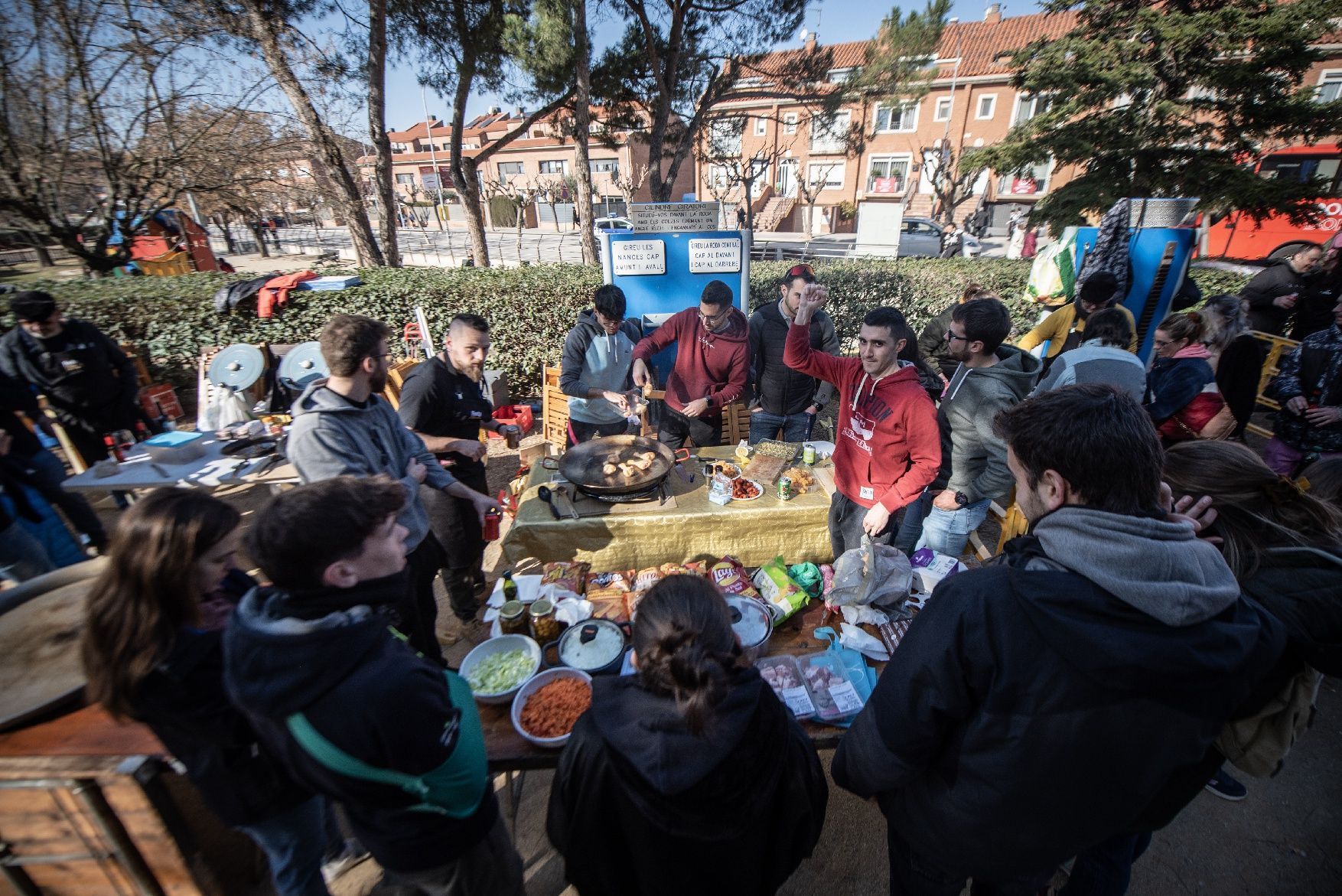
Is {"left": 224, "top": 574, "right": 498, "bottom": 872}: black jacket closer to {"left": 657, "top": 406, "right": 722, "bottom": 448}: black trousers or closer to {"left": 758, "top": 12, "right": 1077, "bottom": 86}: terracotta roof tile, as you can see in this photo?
{"left": 657, "top": 406, "right": 722, "bottom": 448}: black trousers

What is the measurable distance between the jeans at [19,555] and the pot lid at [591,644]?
367 centimetres

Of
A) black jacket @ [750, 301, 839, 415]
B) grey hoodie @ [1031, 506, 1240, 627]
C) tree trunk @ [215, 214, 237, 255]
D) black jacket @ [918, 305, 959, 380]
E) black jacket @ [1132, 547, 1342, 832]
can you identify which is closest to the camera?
grey hoodie @ [1031, 506, 1240, 627]

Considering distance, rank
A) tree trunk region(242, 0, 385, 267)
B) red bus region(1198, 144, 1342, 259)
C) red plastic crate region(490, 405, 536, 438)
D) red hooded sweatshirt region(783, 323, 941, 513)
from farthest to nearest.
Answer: red bus region(1198, 144, 1342, 259), tree trunk region(242, 0, 385, 267), red plastic crate region(490, 405, 536, 438), red hooded sweatshirt region(783, 323, 941, 513)

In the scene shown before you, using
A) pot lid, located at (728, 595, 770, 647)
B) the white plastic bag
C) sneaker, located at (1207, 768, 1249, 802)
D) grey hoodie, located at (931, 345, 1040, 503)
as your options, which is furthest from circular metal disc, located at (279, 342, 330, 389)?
sneaker, located at (1207, 768, 1249, 802)

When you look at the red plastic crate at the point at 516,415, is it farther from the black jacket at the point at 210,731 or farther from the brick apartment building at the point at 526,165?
the brick apartment building at the point at 526,165

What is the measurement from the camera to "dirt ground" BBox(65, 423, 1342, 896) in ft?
7.73

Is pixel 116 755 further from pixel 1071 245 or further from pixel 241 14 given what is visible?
pixel 241 14

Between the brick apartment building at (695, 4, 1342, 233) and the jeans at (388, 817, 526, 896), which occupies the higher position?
the brick apartment building at (695, 4, 1342, 233)

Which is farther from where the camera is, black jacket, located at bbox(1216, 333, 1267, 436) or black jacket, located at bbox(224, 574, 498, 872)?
black jacket, located at bbox(1216, 333, 1267, 436)

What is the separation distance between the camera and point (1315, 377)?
11.5 feet

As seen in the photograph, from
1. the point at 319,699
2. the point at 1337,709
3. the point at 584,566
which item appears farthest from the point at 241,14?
the point at 1337,709

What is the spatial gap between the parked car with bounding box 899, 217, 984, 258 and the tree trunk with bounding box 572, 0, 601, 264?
1474 cm

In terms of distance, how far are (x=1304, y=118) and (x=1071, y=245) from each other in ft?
22.1

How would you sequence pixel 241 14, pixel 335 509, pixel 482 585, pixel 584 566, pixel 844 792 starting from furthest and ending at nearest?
1. pixel 241 14
2. pixel 482 585
3. pixel 584 566
4. pixel 844 792
5. pixel 335 509
